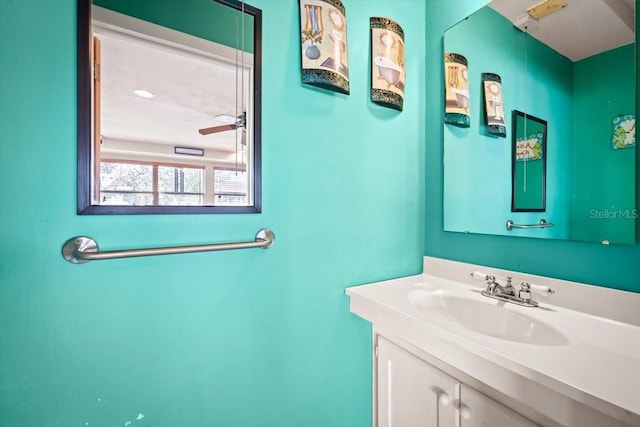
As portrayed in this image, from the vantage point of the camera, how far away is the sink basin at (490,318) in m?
0.87

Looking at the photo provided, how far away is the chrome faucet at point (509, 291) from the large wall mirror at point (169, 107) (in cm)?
94

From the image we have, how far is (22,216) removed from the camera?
0.67 m

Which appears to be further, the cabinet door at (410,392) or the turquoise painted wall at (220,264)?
the cabinet door at (410,392)

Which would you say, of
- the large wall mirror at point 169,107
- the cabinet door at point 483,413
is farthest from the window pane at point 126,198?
the cabinet door at point 483,413

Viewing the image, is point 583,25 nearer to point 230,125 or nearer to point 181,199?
point 230,125

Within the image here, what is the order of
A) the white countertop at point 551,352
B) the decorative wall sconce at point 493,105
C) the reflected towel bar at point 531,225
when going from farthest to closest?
the decorative wall sconce at point 493,105
the reflected towel bar at point 531,225
the white countertop at point 551,352

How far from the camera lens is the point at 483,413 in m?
0.74

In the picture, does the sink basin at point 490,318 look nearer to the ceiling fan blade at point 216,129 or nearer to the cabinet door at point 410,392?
the cabinet door at point 410,392

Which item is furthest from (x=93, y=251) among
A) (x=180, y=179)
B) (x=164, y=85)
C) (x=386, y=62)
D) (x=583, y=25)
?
(x=583, y=25)

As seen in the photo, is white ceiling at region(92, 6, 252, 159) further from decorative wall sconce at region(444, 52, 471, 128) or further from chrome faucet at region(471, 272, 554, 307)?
chrome faucet at region(471, 272, 554, 307)

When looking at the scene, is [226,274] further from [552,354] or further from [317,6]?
[317,6]

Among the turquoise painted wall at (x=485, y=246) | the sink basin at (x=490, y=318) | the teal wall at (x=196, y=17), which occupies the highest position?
the teal wall at (x=196, y=17)

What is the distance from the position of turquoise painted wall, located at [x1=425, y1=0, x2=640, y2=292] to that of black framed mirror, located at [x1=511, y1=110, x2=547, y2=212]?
146 millimetres

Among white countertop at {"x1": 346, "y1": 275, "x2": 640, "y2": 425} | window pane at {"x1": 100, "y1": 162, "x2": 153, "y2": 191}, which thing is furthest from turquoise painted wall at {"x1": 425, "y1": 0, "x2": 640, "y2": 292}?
window pane at {"x1": 100, "y1": 162, "x2": 153, "y2": 191}
